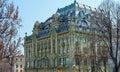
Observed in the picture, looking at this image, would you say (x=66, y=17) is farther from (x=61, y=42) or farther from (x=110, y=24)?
(x=110, y=24)

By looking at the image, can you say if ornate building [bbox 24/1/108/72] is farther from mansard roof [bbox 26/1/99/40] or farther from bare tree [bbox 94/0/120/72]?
bare tree [bbox 94/0/120/72]

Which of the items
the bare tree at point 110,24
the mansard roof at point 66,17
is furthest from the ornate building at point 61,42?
the bare tree at point 110,24

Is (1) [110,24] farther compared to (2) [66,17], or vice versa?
(2) [66,17]

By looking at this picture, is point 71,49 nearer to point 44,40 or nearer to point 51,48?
point 51,48

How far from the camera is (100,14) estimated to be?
113 ft

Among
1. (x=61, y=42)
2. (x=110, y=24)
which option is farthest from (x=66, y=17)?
(x=110, y=24)

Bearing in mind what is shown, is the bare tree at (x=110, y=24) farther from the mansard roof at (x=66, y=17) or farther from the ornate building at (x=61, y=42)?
the mansard roof at (x=66, y=17)

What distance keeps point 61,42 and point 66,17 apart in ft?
27.2

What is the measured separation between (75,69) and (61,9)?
85.5 feet

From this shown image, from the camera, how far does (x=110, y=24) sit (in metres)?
32.3

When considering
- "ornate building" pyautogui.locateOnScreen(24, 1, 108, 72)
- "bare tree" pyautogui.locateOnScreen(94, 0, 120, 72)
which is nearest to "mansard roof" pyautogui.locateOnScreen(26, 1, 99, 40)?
"ornate building" pyautogui.locateOnScreen(24, 1, 108, 72)

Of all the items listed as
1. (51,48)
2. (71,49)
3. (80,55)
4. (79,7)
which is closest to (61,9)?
(79,7)

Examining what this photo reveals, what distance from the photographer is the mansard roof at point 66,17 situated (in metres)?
77.0

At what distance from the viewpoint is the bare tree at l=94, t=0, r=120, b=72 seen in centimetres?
3212
